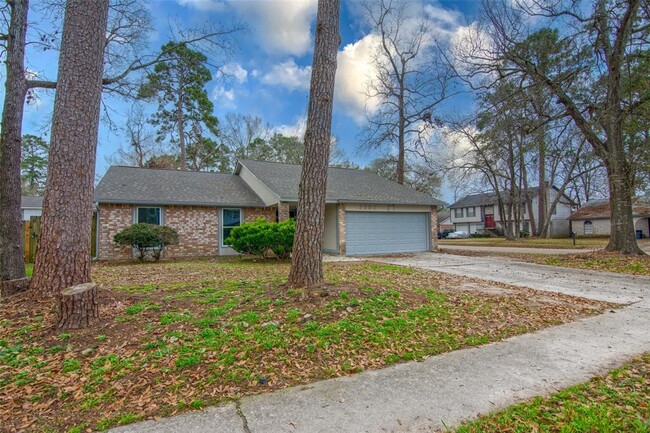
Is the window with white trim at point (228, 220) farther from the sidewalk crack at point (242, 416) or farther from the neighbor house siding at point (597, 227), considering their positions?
the neighbor house siding at point (597, 227)

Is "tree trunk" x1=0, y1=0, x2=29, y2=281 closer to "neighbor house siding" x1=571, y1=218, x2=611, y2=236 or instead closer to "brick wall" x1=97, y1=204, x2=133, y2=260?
"brick wall" x1=97, y1=204, x2=133, y2=260

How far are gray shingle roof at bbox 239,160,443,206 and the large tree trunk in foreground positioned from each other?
7.77 meters

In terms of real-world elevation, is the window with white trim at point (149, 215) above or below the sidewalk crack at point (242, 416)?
above

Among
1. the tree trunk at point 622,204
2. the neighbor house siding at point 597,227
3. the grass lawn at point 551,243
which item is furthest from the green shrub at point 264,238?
the neighbor house siding at point 597,227

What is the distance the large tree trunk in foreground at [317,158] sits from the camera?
5094 mm

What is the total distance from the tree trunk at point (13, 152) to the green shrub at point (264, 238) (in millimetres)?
6242

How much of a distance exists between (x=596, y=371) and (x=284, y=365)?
292 cm

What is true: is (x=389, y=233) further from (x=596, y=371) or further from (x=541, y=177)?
(x=541, y=177)

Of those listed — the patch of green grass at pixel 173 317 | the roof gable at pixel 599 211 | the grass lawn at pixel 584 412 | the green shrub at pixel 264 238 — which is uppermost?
the roof gable at pixel 599 211

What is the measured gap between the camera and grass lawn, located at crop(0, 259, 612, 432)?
8.39 feet

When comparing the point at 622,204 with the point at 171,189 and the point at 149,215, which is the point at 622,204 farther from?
the point at 149,215

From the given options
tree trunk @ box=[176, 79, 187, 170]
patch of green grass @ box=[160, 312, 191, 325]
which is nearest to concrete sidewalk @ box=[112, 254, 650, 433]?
A: patch of green grass @ box=[160, 312, 191, 325]

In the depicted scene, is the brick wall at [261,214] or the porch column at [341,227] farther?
the brick wall at [261,214]

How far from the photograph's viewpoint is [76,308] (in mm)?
3645
